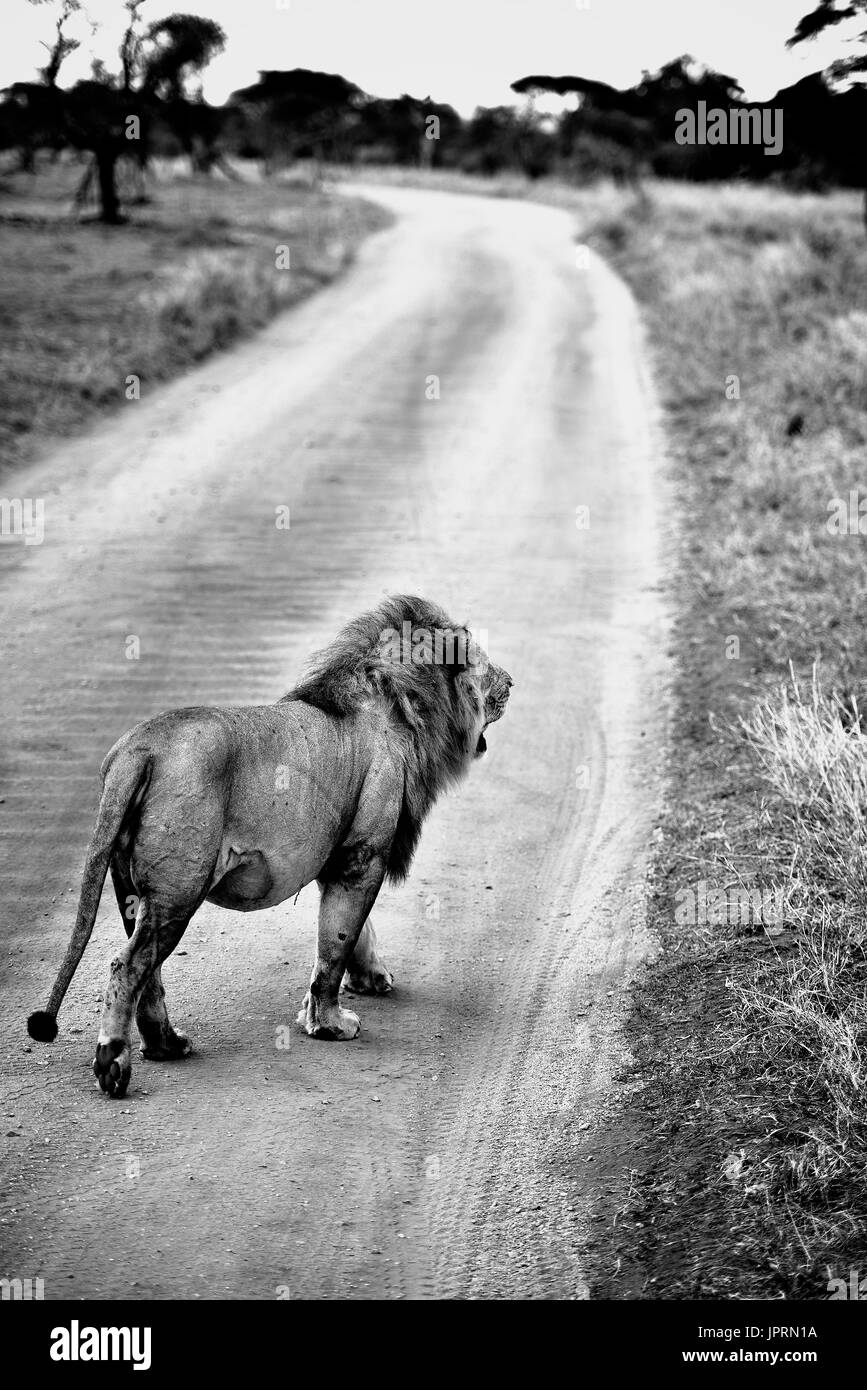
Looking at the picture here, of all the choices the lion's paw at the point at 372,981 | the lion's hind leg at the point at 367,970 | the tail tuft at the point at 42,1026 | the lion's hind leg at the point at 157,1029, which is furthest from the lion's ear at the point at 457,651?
the tail tuft at the point at 42,1026

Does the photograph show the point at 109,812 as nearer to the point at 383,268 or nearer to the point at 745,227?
the point at 383,268

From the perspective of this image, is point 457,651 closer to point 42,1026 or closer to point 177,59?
point 42,1026

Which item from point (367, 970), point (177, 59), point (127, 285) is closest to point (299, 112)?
point (177, 59)

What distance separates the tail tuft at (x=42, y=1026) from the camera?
17.2 ft

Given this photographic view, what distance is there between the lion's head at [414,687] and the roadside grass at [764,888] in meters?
1.35

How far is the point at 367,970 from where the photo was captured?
6.73 m

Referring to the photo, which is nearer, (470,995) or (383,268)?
(470,995)

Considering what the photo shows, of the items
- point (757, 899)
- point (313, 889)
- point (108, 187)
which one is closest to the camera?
point (757, 899)

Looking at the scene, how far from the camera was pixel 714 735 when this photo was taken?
31.4 feet

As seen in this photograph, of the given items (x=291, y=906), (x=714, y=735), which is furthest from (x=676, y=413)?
(x=291, y=906)

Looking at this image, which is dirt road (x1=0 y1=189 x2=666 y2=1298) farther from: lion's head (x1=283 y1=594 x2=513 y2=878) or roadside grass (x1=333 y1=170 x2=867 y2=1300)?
lion's head (x1=283 y1=594 x2=513 y2=878)

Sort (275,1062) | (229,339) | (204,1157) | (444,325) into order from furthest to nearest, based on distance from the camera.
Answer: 1. (444,325)
2. (229,339)
3. (275,1062)
4. (204,1157)

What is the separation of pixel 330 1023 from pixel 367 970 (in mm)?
534

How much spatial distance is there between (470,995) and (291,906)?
1365mm
